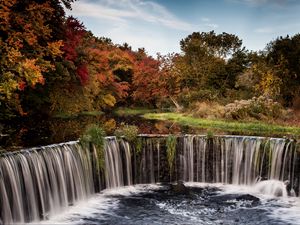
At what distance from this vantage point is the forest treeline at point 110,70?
16688mm

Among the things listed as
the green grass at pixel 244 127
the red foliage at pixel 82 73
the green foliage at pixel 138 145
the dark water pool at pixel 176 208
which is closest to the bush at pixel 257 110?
the green grass at pixel 244 127

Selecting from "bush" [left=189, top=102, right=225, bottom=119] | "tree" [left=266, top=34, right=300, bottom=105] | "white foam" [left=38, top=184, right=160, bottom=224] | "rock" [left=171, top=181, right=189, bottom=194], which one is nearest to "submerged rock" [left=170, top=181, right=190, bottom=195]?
"rock" [left=171, top=181, right=189, bottom=194]

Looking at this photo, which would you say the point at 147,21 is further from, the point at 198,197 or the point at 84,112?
the point at 198,197

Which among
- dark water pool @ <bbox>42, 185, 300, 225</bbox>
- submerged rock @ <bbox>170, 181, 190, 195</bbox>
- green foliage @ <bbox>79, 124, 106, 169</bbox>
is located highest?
green foliage @ <bbox>79, 124, 106, 169</bbox>

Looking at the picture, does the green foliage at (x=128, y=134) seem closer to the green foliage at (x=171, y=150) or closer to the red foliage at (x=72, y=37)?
the green foliage at (x=171, y=150)

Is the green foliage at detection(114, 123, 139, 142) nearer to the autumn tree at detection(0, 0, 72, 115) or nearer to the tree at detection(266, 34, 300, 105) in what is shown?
the autumn tree at detection(0, 0, 72, 115)

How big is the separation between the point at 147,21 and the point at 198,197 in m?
29.3

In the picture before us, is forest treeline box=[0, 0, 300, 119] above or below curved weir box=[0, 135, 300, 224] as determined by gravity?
above

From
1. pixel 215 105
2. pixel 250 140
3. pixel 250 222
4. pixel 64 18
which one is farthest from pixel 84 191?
pixel 215 105

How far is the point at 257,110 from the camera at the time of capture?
2828 cm

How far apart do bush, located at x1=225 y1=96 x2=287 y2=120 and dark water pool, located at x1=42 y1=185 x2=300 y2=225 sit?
12.7m

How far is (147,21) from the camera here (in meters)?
41.9

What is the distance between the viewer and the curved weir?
12273 millimetres

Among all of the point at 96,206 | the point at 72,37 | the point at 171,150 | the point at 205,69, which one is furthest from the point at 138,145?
the point at 205,69
